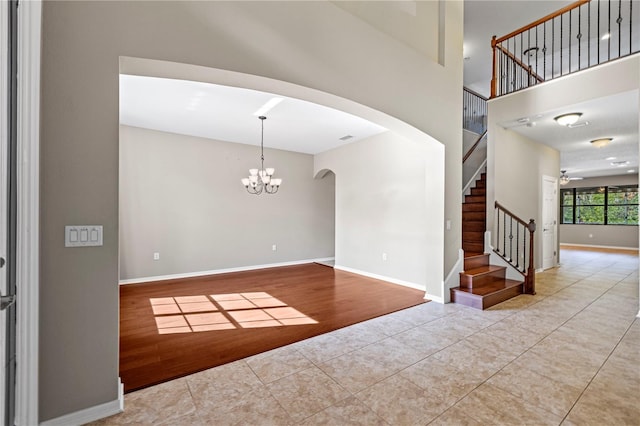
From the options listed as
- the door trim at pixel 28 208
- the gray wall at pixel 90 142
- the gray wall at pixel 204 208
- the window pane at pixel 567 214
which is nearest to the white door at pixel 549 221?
the gray wall at pixel 204 208

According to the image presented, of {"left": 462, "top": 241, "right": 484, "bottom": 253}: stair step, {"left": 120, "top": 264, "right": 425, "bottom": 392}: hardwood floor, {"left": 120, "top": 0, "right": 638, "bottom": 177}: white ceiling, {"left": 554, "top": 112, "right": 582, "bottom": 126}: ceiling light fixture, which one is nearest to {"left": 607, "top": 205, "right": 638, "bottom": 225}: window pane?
{"left": 120, "top": 0, "right": 638, "bottom": 177}: white ceiling

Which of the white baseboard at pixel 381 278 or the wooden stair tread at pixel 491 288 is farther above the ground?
A: the wooden stair tread at pixel 491 288

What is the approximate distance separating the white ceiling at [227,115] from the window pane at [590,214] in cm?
1099

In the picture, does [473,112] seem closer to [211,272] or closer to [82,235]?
[211,272]

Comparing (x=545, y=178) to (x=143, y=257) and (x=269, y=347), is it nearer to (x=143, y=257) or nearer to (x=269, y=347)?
(x=269, y=347)

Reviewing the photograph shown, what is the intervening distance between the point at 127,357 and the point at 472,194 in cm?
640

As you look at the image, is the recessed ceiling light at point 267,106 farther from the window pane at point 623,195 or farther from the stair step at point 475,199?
the window pane at point 623,195

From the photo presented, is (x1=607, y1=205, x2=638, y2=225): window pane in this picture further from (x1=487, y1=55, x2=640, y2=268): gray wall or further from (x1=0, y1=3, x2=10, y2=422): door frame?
(x1=0, y1=3, x2=10, y2=422): door frame

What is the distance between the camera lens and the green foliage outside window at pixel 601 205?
34.2 ft

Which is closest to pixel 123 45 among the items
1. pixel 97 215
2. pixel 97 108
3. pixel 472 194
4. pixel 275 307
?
pixel 97 108

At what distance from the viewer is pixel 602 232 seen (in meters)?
10.9

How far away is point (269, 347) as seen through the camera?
9.16ft

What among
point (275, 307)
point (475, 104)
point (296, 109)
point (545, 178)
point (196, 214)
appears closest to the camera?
point (275, 307)

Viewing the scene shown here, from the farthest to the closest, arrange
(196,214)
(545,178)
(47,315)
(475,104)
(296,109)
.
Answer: (475,104), (545,178), (196,214), (296,109), (47,315)
